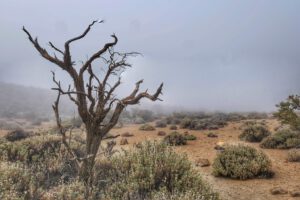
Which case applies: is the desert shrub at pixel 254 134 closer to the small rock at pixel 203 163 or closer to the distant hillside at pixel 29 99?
the small rock at pixel 203 163

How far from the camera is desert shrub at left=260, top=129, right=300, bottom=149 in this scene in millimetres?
18609

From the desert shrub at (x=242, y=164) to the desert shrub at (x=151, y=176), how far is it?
336 centimetres

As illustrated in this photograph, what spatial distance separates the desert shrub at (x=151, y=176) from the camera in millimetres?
8797

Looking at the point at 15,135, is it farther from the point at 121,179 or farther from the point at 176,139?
the point at 121,179

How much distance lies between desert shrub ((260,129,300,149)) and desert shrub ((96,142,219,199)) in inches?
374

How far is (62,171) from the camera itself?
1101 centimetres

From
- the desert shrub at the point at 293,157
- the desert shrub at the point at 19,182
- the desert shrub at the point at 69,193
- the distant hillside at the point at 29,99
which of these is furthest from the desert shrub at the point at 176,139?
the distant hillside at the point at 29,99

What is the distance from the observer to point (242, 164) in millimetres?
13727

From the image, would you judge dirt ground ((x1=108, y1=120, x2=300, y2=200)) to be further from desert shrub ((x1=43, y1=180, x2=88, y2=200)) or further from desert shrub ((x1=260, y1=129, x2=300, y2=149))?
desert shrub ((x1=43, y1=180, x2=88, y2=200))

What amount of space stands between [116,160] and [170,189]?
2180 mm

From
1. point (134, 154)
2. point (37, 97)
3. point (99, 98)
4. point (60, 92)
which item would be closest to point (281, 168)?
point (134, 154)

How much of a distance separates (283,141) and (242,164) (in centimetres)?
640

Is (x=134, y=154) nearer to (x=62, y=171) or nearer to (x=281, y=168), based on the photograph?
(x=62, y=171)

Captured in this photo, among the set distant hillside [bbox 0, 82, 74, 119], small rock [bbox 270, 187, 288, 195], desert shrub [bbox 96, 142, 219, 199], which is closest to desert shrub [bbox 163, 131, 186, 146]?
small rock [bbox 270, 187, 288, 195]
